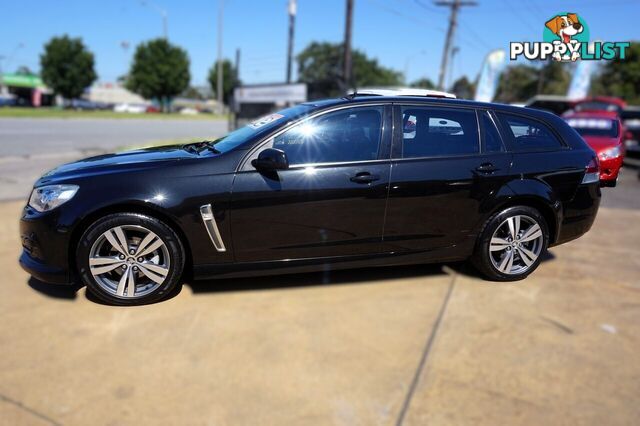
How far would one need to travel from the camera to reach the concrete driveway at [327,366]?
2478 inches

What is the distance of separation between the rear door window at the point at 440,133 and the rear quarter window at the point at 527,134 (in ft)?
0.34

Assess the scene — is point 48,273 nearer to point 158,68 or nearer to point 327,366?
point 158,68

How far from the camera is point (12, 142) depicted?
22578 millimetres

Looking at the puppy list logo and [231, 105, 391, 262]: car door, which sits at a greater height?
the puppy list logo

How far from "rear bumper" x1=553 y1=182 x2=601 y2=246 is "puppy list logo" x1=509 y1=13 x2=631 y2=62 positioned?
0.44 metres

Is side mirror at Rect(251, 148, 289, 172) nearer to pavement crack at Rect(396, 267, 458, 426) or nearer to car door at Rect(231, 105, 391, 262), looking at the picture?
car door at Rect(231, 105, 391, 262)

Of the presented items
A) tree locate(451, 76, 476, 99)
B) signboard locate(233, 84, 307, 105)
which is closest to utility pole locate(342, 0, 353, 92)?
signboard locate(233, 84, 307, 105)

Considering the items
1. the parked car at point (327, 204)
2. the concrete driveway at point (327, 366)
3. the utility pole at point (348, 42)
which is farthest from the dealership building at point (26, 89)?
the parked car at point (327, 204)

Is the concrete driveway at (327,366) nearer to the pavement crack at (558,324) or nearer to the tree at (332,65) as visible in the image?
the pavement crack at (558,324)

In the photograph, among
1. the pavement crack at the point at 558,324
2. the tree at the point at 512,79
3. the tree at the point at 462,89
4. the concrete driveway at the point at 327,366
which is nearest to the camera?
the tree at the point at 512,79

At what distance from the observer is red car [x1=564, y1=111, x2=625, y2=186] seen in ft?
3.79

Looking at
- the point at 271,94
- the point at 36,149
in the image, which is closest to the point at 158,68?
the point at 36,149

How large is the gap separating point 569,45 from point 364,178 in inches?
28.6

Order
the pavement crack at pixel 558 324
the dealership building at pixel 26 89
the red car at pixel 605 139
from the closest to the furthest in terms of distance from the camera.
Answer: the red car at pixel 605 139, the pavement crack at pixel 558 324, the dealership building at pixel 26 89
